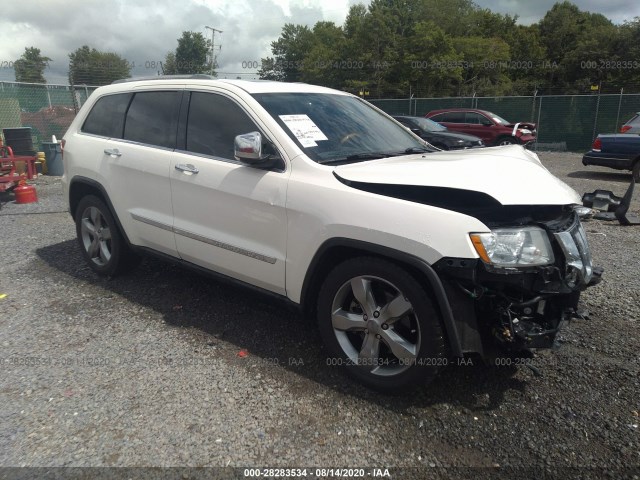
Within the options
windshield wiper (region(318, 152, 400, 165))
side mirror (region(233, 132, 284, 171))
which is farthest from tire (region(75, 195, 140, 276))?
windshield wiper (region(318, 152, 400, 165))

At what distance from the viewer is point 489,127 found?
1716 cm

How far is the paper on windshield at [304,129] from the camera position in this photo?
3.20m

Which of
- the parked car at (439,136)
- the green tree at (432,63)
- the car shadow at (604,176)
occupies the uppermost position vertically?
the green tree at (432,63)

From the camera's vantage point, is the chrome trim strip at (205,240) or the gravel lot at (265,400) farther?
the chrome trim strip at (205,240)

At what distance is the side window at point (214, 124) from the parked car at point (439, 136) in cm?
895

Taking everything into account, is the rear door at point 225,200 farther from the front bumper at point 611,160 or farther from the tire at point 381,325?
the front bumper at point 611,160

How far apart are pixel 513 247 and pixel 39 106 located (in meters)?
16.1

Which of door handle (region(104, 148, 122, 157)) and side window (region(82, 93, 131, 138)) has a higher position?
side window (region(82, 93, 131, 138))

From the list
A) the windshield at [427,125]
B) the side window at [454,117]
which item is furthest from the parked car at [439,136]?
the side window at [454,117]

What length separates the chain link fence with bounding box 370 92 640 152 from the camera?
19891 mm

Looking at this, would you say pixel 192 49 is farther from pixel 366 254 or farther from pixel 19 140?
pixel 366 254

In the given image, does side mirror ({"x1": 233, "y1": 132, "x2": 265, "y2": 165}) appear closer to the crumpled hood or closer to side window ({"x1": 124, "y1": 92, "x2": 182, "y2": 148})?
the crumpled hood

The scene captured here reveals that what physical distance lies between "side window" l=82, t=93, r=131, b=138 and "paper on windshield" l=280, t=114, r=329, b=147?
1.94 metres

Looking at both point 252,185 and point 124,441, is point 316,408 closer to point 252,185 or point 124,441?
point 124,441
